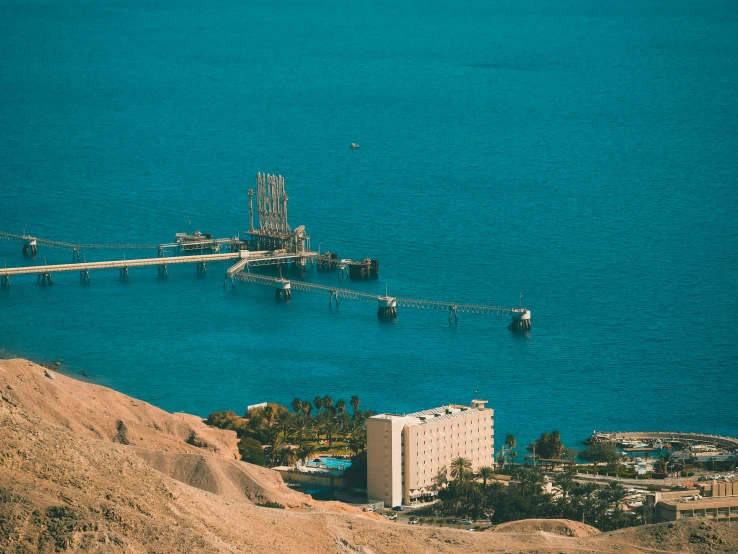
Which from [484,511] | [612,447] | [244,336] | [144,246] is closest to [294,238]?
[144,246]

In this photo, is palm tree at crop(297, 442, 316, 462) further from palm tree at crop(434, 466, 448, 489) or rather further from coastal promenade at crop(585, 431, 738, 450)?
coastal promenade at crop(585, 431, 738, 450)

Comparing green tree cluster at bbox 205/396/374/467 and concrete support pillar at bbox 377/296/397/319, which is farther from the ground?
concrete support pillar at bbox 377/296/397/319

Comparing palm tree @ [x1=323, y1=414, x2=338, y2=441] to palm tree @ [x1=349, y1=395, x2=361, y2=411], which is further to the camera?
palm tree @ [x1=349, y1=395, x2=361, y2=411]

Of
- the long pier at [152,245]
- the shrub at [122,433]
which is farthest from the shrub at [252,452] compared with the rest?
the long pier at [152,245]

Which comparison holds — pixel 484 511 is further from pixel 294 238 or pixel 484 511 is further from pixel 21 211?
pixel 21 211

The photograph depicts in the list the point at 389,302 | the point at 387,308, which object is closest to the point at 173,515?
the point at 387,308

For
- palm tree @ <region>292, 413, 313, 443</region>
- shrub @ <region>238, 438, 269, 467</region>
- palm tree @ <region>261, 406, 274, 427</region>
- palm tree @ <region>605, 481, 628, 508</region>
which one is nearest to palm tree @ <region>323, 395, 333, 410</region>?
palm tree @ <region>292, 413, 313, 443</region>

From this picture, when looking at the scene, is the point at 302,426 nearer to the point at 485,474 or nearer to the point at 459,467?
the point at 459,467
